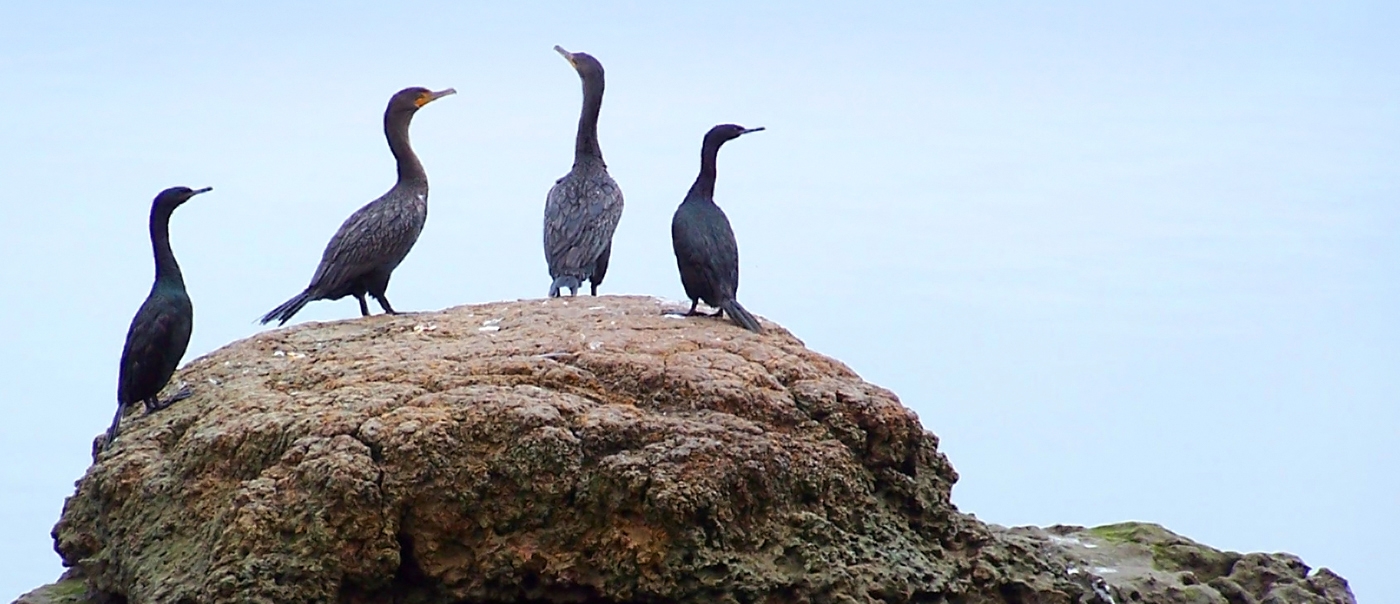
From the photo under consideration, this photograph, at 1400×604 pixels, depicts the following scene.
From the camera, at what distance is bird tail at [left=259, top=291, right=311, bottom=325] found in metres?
8.67

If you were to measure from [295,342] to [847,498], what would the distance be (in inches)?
111

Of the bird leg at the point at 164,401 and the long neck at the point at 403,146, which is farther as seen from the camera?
the long neck at the point at 403,146

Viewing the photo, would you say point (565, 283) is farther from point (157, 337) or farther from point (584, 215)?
point (157, 337)

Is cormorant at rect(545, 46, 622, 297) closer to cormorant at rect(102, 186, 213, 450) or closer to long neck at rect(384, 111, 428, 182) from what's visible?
long neck at rect(384, 111, 428, 182)

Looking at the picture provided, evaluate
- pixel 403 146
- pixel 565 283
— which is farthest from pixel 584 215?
pixel 403 146

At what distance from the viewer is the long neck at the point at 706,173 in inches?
336

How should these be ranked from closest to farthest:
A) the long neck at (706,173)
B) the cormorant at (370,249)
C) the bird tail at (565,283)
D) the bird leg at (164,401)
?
1. the bird leg at (164,401)
2. the long neck at (706,173)
3. the cormorant at (370,249)
4. the bird tail at (565,283)

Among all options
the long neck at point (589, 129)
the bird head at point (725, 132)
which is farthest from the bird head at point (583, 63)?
the bird head at point (725, 132)

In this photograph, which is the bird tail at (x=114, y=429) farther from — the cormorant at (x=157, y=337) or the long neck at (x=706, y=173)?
the long neck at (x=706, y=173)

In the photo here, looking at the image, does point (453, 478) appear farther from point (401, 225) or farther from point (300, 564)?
point (401, 225)

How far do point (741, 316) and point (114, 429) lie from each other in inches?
107

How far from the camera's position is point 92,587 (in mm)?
6906

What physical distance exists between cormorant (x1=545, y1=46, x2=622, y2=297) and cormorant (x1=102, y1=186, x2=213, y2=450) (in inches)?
88.1

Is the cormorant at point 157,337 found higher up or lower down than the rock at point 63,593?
higher up
